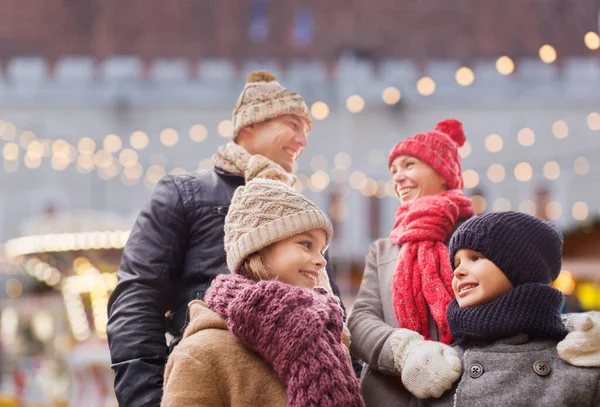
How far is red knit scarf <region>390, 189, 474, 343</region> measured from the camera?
2.05m

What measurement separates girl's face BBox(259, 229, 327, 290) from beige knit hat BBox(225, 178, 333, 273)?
0.03 m

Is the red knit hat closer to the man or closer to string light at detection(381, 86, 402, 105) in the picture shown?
the man

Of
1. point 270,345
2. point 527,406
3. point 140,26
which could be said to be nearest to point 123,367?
point 270,345

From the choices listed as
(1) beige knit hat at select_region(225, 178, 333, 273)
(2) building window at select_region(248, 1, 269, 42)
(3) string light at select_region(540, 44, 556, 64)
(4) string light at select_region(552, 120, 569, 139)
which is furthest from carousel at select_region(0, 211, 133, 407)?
(4) string light at select_region(552, 120, 569, 139)

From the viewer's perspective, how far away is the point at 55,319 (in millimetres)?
10758

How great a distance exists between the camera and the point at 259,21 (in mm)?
10406


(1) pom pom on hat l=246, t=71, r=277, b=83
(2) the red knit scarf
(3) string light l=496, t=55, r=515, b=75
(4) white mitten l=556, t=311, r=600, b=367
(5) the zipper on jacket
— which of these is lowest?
(4) white mitten l=556, t=311, r=600, b=367

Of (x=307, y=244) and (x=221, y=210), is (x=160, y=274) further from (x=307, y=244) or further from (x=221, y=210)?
(x=307, y=244)

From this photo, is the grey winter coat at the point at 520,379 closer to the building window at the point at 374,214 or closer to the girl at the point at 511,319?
the girl at the point at 511,319

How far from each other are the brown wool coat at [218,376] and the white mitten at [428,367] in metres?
0.36

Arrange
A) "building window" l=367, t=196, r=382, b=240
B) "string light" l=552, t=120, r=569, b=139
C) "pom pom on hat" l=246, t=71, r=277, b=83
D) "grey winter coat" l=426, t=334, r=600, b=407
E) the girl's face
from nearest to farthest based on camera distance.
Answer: "grey winter coat" l=426, t=334, r=600, b=407 < the girl's face < "pom pom on hat" l=246, t=71, r=277, b=83 < "string light" l=552, t=120, r=569, b=139 < "building window" l=367, t=196, r=382, b=240

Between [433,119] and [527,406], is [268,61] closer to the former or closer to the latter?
[433,119]

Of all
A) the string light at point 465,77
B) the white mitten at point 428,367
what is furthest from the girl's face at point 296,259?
the string light at point 465,77

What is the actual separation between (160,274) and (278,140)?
1.72 feet
